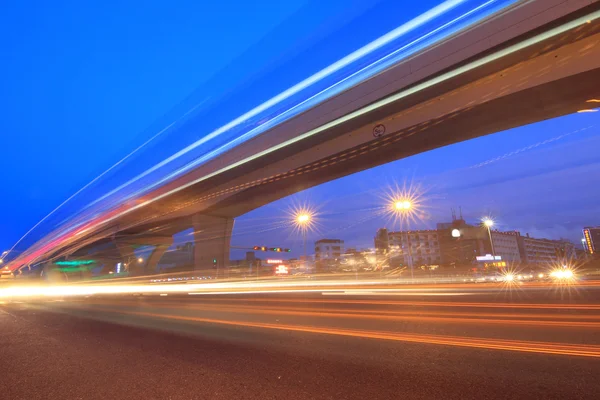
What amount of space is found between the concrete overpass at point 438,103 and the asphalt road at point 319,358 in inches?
315

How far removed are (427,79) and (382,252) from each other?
75765 millimetres

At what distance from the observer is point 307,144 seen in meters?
18.5

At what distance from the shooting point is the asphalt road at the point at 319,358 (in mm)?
3938

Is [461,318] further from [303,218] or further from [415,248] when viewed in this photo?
[415,248]

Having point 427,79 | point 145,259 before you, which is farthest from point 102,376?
point 145,259

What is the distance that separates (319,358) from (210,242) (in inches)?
1183

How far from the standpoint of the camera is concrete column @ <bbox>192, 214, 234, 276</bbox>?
3284cm

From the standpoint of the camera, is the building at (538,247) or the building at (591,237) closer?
the building at (591,237)

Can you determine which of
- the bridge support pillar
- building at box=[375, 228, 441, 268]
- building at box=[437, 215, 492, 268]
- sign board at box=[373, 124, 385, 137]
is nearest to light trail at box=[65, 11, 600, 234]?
sign board at box=[373, 124, 385, 137]

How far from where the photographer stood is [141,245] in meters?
52.5

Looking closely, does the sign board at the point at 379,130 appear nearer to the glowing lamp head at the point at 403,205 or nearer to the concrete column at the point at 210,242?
the glowing lamp head at the point at 403,205

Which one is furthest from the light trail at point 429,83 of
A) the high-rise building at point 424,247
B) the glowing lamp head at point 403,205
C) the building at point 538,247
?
the building at point 538,247

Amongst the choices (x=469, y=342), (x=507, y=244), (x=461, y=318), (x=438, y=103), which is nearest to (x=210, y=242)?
(x=438, y=103)

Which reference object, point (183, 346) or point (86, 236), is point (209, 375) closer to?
point (183, 346)
